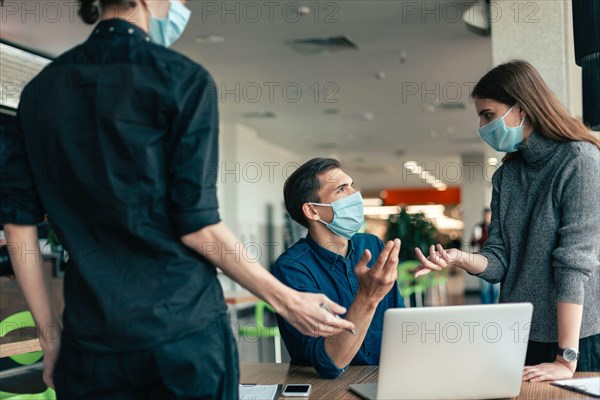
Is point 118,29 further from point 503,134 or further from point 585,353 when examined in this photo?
point 585,353

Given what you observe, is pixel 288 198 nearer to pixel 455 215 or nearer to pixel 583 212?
pixel 583 212

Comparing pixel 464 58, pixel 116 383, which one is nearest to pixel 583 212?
pixel 116 383

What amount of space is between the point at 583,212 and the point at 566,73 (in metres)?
2.75

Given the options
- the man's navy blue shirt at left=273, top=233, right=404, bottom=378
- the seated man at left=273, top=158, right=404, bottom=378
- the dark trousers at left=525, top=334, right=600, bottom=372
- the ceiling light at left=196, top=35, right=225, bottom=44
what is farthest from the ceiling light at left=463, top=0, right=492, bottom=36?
the dark trousers at left=525, top=334, right=600, bottom=372

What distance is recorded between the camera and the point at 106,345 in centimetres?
113

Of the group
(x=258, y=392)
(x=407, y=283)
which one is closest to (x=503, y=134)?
(x=258, y=392)

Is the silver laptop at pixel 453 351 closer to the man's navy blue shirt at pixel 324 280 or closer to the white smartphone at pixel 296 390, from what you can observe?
the white smartphone at pixel 296 390

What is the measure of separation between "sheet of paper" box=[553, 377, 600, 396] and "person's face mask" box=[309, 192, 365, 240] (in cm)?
79

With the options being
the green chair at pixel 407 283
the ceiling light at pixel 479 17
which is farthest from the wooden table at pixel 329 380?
the green chair at pixel 407 283

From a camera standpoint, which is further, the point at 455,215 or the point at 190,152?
the point at 455,215

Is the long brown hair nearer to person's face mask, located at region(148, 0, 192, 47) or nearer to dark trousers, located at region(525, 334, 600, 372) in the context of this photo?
dark trousers, located at region(525, 334, 600, 372)

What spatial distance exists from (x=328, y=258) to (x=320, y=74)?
6.14 metres

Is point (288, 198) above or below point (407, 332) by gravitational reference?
above

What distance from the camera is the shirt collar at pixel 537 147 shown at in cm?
194
